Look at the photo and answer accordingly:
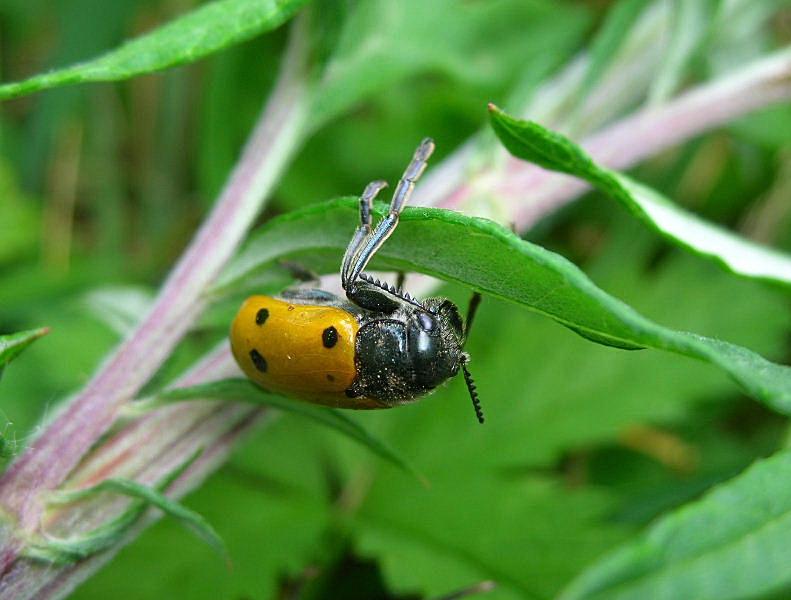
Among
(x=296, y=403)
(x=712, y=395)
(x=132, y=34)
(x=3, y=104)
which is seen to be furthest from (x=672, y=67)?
(x=3, y=104)

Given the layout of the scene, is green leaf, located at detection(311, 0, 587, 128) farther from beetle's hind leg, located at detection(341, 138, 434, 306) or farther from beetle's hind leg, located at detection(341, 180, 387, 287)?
beetle's hind leg, located at detection(341, 180, 387, 287)

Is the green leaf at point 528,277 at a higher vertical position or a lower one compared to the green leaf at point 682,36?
lower

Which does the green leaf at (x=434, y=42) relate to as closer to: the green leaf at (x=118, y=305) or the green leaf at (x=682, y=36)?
the green leaf at (x=682, y=36)

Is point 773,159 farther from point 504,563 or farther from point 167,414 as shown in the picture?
point 167,414

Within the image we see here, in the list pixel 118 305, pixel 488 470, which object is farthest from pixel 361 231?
pixel 118 305

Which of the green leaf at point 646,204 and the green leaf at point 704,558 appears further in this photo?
the green leaf at point 646,204

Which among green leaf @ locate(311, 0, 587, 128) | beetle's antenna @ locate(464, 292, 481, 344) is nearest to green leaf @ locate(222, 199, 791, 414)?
beetle's antenna @ locate(464, 292, 481, 344)

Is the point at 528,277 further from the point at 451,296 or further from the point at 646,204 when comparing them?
the point at 451,296

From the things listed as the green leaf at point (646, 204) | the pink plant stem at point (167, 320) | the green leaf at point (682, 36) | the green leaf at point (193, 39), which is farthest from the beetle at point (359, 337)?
the green leaf at point (682, 36)
